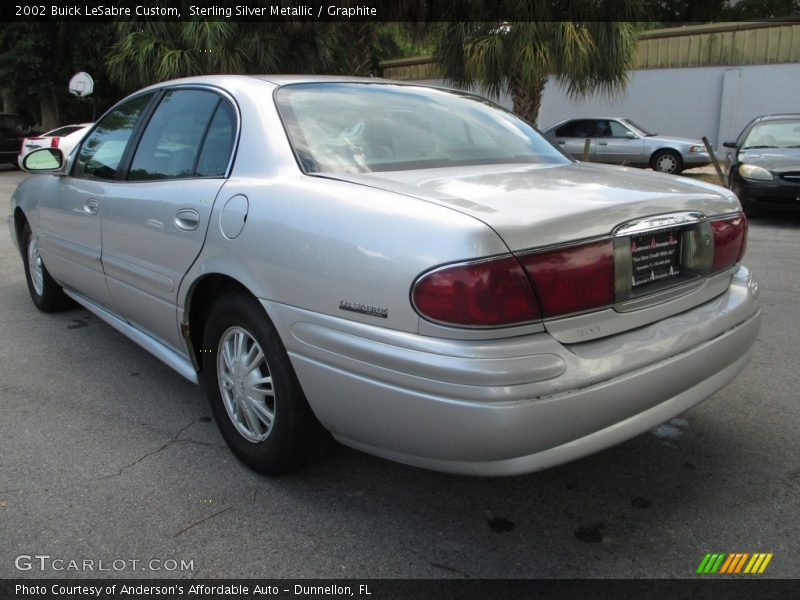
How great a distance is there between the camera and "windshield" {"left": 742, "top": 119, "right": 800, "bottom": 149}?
975 cm

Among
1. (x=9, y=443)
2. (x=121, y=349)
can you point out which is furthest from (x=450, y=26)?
(x=9, y=443)

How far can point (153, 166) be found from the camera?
3.41 metres

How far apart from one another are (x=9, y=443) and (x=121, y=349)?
1.33 m

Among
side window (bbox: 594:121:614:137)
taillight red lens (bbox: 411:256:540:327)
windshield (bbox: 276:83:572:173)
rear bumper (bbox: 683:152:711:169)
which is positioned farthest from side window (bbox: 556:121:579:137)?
taillight red lens (bbox: 411:256:540:327)

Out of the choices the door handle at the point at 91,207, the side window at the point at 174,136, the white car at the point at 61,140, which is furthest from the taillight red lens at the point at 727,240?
the white car at the point at 61,140

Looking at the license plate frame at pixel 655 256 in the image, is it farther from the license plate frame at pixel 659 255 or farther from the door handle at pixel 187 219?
the door handle at pixel 187 219

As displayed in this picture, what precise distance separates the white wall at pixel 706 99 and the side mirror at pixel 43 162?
17.4 meters

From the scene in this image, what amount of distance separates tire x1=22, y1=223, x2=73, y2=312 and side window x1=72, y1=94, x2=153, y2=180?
102cm

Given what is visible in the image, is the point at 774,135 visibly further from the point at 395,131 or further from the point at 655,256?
the point at 655,256

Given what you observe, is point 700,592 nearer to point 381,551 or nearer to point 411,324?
point 381,551

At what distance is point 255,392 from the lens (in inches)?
106

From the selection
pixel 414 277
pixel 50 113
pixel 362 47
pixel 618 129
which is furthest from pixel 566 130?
pixel 50 113

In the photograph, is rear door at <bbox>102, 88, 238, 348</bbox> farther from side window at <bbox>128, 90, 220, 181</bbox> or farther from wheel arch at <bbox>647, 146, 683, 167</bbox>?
wheel arch at <bbox>647, 146, 683, 167</bbox>

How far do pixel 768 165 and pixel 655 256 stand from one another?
7.99 meters
